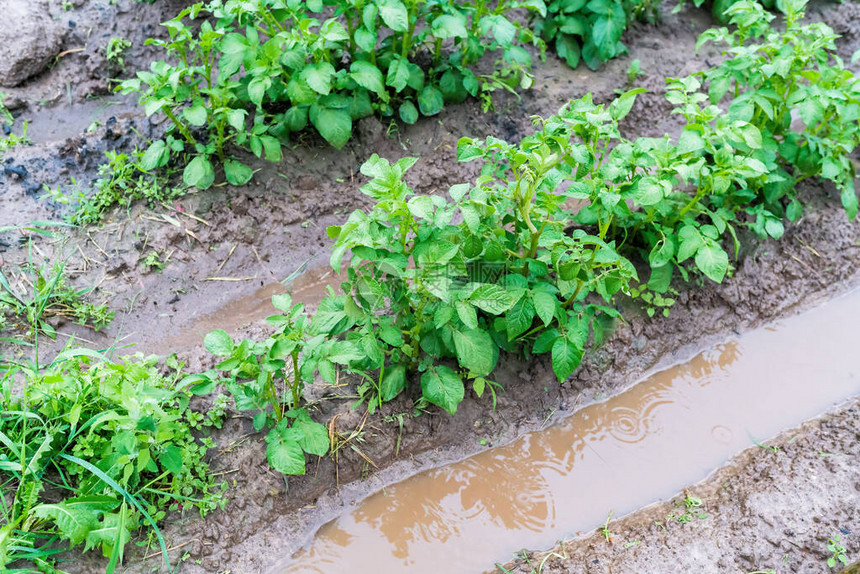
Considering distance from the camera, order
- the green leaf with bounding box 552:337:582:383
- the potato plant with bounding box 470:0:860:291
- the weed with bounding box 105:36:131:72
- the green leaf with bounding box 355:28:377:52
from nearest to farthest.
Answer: the potato plant with bounding box 470:0:860:291 → the green leaf with bounding box 552:337:582:383 → the green leaf with bounding box 355:28:377:52 → the weed with bounding box 105:36:131:72

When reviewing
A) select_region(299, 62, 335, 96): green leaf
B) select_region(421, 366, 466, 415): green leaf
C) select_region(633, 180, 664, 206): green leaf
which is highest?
select_region(299, 62, 335, 96): green leaf

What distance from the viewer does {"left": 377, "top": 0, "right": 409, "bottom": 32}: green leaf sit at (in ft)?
10.5

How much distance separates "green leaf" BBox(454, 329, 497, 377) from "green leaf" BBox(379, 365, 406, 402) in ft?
1.01

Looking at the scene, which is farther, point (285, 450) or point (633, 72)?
point (633, 72)

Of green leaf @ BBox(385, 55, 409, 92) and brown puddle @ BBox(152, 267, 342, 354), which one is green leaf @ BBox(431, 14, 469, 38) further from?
brown puddle @ BBox(152, 267, 342, 354)

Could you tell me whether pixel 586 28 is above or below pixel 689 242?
above

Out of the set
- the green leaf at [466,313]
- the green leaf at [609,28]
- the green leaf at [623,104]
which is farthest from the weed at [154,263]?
the green leaf at [609,28]

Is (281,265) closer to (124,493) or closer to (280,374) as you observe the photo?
(280,374)

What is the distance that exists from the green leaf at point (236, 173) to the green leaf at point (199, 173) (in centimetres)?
8

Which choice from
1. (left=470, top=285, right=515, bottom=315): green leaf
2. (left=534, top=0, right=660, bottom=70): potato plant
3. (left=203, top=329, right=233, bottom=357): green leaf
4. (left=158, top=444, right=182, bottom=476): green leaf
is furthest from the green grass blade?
(left=534, top=0, right=660, bottom=70): potato plant

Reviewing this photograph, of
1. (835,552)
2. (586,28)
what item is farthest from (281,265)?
(835,552)

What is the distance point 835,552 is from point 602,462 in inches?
36.2

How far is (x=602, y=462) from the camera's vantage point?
3.04 metres

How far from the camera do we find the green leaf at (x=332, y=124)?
347 cm
